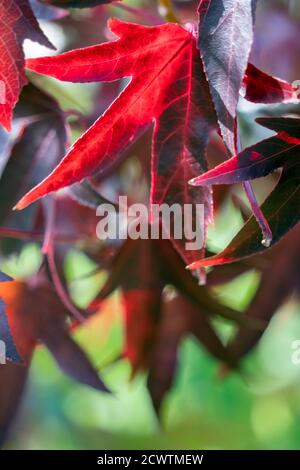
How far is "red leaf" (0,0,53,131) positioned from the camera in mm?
452

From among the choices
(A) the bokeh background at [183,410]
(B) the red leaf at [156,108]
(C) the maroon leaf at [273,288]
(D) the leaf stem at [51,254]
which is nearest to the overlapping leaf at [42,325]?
(D) the leaf stem at [51,254]

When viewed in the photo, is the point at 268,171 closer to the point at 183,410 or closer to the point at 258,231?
the point at 258,231

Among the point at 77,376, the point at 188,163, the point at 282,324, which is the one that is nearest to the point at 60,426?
the point at 282,324

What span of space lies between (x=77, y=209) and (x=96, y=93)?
0.22 m

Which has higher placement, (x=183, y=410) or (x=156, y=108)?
(x=183, y=410)

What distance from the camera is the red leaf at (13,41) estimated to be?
1.48 feet

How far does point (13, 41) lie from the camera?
46 cm

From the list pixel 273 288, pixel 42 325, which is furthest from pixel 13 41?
pixel 273 288

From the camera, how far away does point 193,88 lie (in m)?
0.49

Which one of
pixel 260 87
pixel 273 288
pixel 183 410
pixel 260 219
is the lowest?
pixel 260 219

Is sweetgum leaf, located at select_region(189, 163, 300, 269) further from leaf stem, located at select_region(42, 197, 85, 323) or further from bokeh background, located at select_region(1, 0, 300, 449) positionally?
bokeh background, located at select_region(1, 0, 300, 449)

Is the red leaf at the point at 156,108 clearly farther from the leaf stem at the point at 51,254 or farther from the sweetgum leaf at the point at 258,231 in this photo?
the leaf stem at the point at 51,254

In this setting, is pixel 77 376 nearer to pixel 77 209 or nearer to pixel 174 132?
pixel 77 209

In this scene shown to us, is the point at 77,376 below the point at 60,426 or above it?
below
